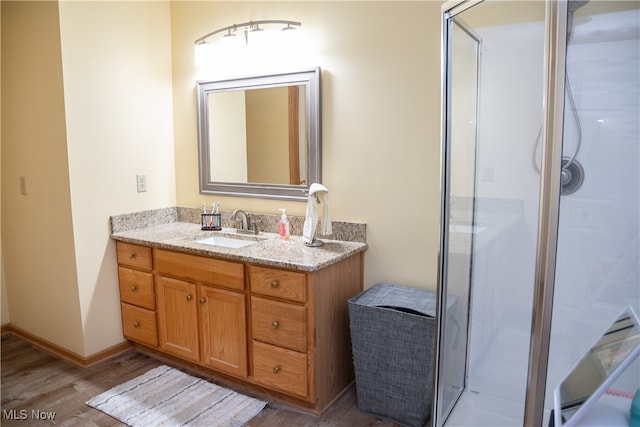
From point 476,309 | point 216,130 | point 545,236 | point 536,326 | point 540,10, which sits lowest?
point 476,309

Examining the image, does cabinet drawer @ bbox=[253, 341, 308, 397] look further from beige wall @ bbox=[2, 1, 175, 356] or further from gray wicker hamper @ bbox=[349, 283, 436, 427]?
beige wall @ bbox=[2, 1, 175, 356]

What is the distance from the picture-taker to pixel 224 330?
240 centimetres

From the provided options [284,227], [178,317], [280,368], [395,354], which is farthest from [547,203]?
[178,317]

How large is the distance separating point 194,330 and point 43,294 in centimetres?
116

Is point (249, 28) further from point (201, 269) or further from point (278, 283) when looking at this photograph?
point (278, 283)

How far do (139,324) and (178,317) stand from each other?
0.38 metres

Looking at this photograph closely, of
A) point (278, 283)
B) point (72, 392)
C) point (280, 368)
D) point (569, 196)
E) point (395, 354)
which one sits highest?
point (569, 196)

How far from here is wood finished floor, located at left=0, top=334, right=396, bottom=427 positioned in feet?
7.22

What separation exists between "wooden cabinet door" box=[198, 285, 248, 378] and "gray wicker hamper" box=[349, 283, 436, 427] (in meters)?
0.58

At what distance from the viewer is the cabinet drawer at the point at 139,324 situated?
108 inches

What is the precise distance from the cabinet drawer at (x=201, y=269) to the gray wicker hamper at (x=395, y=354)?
60 centimetres

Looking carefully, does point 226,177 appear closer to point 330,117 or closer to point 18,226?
point 330,117

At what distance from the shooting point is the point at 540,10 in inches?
76.6

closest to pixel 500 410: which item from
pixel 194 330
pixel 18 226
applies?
pixel 194 330
